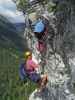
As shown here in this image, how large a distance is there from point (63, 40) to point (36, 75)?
91 cm

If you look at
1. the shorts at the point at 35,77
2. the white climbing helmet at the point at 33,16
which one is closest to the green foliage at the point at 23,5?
the white climbing helmet at the point at 33,16

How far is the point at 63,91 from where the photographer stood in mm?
9938

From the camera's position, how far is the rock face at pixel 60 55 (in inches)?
367

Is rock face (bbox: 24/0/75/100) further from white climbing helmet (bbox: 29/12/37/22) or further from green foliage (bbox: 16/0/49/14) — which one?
green foliage (bbox: 16/0/49/14)

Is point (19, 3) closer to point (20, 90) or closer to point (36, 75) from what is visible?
point (36, 75)

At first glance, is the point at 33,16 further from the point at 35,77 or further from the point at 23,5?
the point at 35,77

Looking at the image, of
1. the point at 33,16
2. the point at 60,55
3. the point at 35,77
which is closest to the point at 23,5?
the point at 33,16

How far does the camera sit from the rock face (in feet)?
30.6

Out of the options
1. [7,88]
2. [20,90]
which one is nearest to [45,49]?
[20,90]

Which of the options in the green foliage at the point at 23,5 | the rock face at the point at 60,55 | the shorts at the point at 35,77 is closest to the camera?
the green foliage at the point at 23,5

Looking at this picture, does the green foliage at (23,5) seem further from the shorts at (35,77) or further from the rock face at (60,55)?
the shorts at (35,77)

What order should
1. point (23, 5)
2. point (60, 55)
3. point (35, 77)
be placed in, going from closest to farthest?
1. point (23, 5)
2. point (60, 55)
3. point (35, 77)

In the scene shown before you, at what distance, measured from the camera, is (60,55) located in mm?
9609

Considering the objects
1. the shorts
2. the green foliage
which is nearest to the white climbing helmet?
the green foliage
